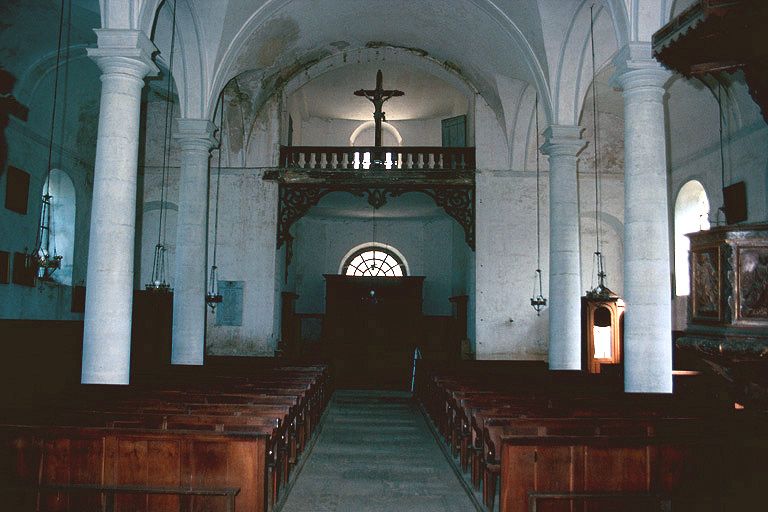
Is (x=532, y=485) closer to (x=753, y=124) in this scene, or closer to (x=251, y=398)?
(x=251, y=398)

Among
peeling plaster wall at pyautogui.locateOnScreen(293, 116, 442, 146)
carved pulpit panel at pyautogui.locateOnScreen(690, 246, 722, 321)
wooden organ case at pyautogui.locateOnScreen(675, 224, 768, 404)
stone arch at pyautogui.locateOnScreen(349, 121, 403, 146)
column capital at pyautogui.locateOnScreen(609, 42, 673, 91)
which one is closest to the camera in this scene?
wooden organ case at pyautogui.locateOnScreen(675, 224, 768, 404)

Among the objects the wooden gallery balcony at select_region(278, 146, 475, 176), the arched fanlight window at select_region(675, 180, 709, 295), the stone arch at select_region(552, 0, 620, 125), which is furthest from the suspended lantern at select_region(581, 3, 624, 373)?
the stone arch at select_region(552, 0, 620, 125)

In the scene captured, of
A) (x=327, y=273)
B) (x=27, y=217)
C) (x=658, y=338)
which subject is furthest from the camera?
(x=327, y=273)

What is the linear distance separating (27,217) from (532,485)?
12.3m

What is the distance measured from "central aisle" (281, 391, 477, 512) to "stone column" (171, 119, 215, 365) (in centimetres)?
297

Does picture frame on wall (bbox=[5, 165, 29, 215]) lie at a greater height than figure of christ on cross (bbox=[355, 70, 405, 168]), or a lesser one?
lesser

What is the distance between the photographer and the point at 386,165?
16516 millimetres

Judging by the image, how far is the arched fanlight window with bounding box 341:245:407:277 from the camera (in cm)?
2222

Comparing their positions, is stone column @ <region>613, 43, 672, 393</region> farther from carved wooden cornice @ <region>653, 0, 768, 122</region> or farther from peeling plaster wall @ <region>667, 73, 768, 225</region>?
peeling plaster wall @ <region>667, 73, 768, 225</region>

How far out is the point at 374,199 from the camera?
53.4ft

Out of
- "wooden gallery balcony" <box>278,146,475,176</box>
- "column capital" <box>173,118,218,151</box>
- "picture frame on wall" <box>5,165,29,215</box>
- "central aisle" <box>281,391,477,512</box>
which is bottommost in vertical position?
"central aisle" <box>281,391,477,512</box>

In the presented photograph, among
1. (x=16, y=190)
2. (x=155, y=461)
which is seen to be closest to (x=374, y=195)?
(x=16, y=190)

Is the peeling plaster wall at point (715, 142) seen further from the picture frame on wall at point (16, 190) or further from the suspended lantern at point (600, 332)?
the picture frame on wall at point (16, 190)

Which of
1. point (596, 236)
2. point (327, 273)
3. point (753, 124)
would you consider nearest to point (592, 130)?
point (596, 236)
